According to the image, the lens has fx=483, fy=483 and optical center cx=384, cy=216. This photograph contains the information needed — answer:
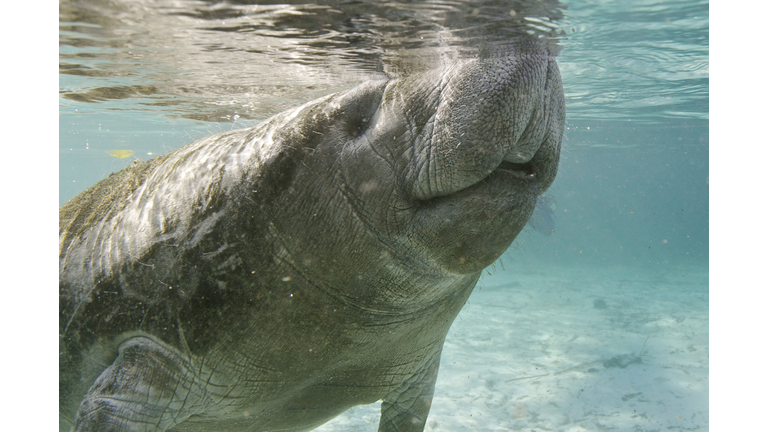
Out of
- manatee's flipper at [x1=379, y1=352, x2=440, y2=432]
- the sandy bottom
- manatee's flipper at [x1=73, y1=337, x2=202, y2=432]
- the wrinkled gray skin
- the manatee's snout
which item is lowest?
the sandy bottom

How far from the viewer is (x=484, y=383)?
9156mm

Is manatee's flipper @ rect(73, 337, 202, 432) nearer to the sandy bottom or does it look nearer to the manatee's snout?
the manatee's snout

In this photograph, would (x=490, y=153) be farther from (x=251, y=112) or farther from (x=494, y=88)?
(x=251, y=112)

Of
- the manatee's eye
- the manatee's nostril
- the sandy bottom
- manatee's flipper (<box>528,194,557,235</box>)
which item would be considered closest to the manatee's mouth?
the manatee's nostril

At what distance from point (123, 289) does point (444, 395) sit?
7.16 metres

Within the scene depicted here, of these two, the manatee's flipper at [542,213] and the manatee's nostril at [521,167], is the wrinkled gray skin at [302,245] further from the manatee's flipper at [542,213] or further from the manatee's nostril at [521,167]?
the manatee's flipper at [542,213]

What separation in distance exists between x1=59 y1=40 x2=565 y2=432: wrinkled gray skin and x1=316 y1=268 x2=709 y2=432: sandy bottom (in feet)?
4.20

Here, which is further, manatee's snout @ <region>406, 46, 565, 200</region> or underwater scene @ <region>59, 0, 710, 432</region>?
underwater scene @ <region>59, 0, 710, 432</region>

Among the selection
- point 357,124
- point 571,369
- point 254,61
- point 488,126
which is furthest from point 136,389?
point 571,369

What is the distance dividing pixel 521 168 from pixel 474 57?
49 cm

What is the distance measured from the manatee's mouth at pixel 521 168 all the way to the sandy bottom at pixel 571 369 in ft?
4.36

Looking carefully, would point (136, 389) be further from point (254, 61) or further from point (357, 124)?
point (254, 61)

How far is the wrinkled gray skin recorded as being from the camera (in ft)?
5.97
